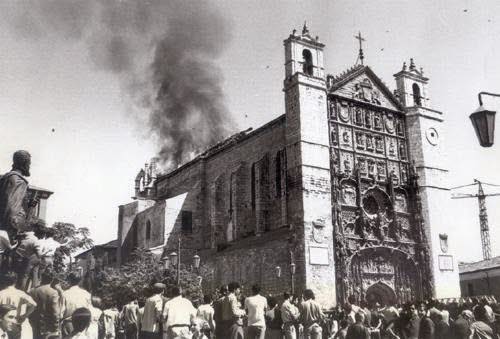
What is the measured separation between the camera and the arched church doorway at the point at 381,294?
2915cm

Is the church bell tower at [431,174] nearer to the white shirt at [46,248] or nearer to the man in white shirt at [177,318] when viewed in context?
the man in white shirt at [177,318]

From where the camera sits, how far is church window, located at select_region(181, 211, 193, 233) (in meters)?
37.3

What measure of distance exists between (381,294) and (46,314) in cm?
2460

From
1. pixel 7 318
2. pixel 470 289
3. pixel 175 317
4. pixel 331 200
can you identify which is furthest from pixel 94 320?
pixel 470 289

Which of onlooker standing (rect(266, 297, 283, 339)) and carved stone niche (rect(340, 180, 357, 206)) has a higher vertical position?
carved stone niche (rect(340, 180, 357, 206))

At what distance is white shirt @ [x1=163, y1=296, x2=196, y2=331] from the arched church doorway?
71.8 ft

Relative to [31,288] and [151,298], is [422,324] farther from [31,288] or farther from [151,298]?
[31,288]

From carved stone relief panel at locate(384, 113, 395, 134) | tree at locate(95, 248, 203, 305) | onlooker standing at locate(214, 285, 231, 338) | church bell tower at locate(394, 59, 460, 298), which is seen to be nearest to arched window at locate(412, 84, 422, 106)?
church bell tower at locate(394, 59, 460, 298)

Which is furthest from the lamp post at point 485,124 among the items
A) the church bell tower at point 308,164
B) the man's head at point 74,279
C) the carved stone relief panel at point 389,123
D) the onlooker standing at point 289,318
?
the carved stone relief panel at point 389,123

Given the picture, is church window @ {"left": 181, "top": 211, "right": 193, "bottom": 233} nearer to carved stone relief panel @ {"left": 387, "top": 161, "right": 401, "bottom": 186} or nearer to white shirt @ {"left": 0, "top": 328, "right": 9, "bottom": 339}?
carved stone relief panel @ {"left": 387, "top": 161, "right": 401, "bottom": 186}

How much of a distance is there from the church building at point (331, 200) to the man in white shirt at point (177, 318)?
16.8m

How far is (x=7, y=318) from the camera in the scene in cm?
596

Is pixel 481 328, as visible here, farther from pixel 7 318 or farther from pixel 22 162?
pixel 22 162

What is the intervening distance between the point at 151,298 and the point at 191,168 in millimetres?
31777
